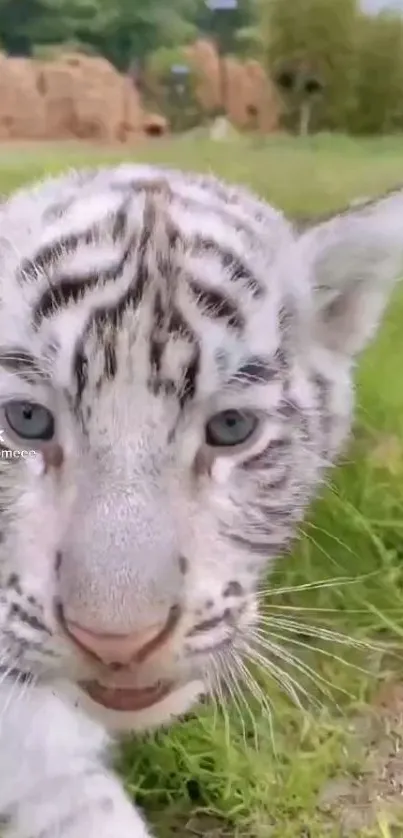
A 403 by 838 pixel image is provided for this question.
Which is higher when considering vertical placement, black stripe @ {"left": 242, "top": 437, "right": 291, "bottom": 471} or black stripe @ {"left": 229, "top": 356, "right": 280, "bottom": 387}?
black stripe @ {"left": 229, "top": 356, "right": 280, "bottom": 387}

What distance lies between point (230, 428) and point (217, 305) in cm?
6

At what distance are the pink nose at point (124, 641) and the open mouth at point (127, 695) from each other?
0.03 m

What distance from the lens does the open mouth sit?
1.75ft

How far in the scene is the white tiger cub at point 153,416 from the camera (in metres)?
0.50

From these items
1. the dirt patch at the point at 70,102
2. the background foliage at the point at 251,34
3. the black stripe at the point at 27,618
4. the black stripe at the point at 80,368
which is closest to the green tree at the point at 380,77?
the background foliage at the point at 251,34

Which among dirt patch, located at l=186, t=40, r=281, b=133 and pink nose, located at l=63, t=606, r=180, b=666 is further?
dirt patch, located at l=186, t=40, r=281, b=133

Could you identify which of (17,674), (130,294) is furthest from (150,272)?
(17,674)

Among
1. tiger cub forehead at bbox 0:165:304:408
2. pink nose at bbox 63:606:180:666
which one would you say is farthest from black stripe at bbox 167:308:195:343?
pink nose at bbox 63:606:180:666

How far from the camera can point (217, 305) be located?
52 cm

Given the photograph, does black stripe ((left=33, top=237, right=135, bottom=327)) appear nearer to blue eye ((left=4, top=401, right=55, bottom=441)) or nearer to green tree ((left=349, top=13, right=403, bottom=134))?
blue eye ((left=4, top=401, right=55, bottom=441))

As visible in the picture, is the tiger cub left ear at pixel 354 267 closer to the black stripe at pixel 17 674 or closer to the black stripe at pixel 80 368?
the black stripe at pixel 80 368

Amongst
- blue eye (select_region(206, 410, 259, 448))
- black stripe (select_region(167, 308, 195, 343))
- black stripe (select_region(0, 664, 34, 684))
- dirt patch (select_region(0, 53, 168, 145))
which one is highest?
dirt patch (select_region(0, 53, 168, 145))

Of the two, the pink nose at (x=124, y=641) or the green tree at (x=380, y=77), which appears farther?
the green tree at (x=380, y=77)

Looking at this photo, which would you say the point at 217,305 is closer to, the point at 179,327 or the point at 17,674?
the point at 179,327
